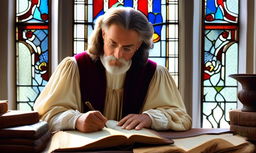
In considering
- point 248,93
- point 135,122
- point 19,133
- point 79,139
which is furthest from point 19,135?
point 248,93

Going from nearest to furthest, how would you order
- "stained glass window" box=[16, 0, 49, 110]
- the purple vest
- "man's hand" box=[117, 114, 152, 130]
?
"man's hand" box=[117, 114, 152, 130] < the purple vest < "stained glass window" box=[16, 0, 49, 110]

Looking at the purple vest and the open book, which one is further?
the purple vest

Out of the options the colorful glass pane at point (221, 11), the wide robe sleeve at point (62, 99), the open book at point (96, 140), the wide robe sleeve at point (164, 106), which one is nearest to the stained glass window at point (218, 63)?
the colorful glass pane at point (221, 11)

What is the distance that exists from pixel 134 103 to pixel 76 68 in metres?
0.53

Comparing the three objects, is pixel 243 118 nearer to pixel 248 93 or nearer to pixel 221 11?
pixel 248 93

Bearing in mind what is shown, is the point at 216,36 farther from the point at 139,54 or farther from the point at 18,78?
the point at 18,78

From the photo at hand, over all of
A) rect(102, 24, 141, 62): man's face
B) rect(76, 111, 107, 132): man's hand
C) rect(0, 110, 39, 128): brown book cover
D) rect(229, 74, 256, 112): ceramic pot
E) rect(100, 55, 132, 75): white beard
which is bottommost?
rect(76, 111, 107, 132): man's hand

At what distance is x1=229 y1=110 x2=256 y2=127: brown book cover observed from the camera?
222cm

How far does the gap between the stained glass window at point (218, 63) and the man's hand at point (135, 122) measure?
87.6 inches

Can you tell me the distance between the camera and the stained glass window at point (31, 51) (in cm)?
452

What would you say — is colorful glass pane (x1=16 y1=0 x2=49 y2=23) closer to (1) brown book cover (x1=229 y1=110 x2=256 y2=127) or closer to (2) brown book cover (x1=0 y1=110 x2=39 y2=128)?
(2) brown book cover (x1=0 y1=110 x2=39 y2=128)

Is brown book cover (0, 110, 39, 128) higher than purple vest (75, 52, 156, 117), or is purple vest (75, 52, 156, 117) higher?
purple vest (75, 52, 156, 117)

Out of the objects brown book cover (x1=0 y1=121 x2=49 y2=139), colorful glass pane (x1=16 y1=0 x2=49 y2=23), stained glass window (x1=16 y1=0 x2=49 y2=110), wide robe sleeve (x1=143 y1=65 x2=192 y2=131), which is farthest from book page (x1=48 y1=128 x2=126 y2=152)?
colorful glass pane (x1=16 y1=0 x2=49 y2=23)

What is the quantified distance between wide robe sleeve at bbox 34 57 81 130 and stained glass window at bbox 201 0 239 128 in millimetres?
2130
